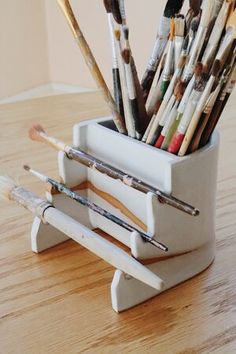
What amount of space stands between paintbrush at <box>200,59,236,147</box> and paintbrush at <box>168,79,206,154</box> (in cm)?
2

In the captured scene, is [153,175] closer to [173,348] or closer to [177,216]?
[177,216]

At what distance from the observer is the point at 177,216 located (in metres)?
0.58

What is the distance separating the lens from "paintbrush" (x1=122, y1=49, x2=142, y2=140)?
1.96 ft

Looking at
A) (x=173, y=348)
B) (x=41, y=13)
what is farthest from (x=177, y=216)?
(x=41, y=13)

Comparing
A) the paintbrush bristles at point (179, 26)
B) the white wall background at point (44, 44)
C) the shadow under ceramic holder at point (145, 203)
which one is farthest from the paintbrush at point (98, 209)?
the white wall background at point (44, 44)

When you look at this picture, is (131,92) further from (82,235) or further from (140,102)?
(82,235)

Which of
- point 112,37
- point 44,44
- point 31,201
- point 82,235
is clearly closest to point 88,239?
point 82,235

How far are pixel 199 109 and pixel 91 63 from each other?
145 mm

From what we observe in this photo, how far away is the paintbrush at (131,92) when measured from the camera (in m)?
0.60

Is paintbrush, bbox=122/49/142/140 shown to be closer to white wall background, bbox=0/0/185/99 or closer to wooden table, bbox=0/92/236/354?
wooden table, bbox=0/92/236/354

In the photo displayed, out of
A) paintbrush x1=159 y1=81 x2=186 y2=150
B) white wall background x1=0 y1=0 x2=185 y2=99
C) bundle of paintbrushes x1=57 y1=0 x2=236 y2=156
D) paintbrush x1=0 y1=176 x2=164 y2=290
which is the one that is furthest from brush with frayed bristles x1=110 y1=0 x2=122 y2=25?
white wall background x1=0 y1=0 x2=185 y2=99

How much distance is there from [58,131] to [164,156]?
54cm

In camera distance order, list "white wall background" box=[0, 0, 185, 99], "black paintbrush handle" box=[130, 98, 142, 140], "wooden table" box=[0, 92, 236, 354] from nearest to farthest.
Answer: "wooden table" box=[0, 92, 236, 354]
"black paintbrush handle" box=[130, 98, 142, 140]
"white wall background" box=[0, 0, 185, 99]

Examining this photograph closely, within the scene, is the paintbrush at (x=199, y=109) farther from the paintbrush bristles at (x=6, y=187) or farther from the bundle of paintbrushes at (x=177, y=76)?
the paintbrush bristles at (x=6, y=187)
